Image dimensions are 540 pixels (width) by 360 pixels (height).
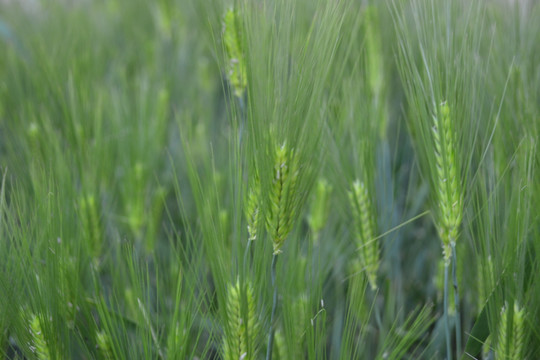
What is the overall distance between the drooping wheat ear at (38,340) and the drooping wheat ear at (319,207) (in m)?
0.31

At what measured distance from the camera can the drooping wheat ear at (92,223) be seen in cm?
59

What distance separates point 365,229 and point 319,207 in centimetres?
9

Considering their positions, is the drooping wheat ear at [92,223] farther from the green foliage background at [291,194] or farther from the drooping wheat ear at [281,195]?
the drooping wheat ear at [281,195]

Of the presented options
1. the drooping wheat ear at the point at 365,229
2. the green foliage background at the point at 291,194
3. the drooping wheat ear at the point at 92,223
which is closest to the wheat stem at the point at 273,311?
the green foliage background at the point at 291,194

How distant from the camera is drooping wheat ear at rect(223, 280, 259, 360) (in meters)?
0.43

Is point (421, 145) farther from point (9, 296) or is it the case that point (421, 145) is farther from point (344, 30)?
point (9, 296)

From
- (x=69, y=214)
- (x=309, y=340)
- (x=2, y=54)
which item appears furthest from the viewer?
(x=2, y=54)

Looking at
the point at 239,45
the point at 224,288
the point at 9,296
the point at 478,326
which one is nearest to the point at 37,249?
the point at 9,296

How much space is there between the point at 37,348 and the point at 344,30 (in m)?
0.39

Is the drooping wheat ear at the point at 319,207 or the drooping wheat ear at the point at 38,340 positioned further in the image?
the drooping wheat ear at the point at 319,207

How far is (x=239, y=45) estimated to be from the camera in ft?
1.83

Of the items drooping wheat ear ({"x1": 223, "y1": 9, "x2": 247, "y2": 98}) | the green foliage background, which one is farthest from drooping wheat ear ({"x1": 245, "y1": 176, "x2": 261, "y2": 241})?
drooping wheat ear ({"x1": 223, "y1": 9, "x2": 247, "y2": 98})

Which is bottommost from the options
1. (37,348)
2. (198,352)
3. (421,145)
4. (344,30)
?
(198,352)

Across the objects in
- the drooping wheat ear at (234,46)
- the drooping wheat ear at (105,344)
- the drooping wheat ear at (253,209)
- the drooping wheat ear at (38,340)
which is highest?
the drooping wheat ear at (234,46)
